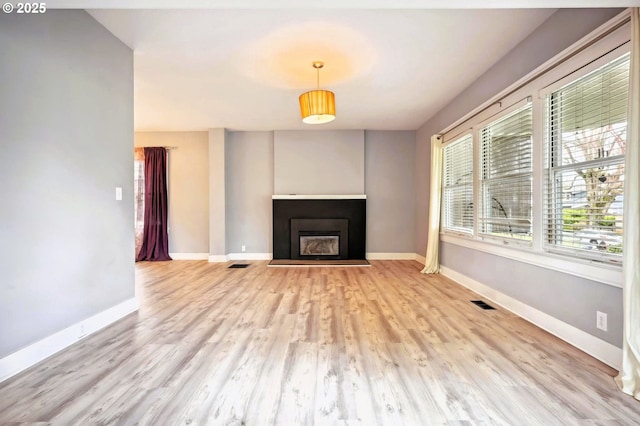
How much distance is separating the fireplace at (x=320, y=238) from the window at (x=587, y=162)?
13.0 feet

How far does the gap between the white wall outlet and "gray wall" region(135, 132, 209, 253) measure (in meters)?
6.30

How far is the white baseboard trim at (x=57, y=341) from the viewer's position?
1.91 metres

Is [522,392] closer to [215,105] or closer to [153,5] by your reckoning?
[153,5]

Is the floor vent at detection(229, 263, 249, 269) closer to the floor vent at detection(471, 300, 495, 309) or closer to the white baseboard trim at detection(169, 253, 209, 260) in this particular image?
the white baseboard trim at detection(169, 253, 209, 260)

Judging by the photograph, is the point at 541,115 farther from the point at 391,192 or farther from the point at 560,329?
the point at 391,192

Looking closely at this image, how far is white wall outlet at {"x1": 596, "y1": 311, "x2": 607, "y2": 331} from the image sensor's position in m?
2.07

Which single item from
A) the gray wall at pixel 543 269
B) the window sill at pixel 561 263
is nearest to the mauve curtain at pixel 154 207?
the gray wall at pixel 543 269

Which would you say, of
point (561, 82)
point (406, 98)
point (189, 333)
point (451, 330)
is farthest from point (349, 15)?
point (189, 333)

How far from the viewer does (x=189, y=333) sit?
2.56m

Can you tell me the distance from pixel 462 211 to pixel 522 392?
3.11 meters

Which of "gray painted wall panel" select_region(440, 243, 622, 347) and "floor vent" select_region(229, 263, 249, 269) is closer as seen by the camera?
"gray painted wall panel" select_region(440, 243, 622, 347)

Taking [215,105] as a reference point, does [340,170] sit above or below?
below

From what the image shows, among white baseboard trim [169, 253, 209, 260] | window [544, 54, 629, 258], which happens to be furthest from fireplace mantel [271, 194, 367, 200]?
window [544, 54, 629, 258]

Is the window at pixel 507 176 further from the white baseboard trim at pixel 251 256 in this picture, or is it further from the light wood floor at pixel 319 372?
the white baseboard trim at pixel 251 256
